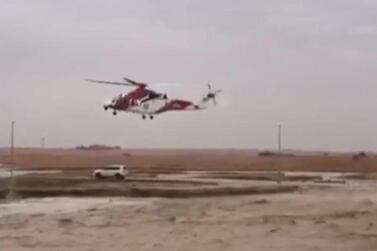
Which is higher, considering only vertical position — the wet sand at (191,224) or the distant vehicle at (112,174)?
the distant vehicle at (112,174)

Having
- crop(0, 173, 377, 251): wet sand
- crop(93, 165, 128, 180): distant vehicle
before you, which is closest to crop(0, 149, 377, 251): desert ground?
crop(0, 173, 377, 251): wet sand

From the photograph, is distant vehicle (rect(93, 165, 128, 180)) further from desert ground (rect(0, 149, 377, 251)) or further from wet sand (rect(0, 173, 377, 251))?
wet sand (rect(0, 173, 377, 251))

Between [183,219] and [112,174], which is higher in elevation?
[112,174]

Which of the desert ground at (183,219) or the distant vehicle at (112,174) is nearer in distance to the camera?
the desert ground at (183,219)

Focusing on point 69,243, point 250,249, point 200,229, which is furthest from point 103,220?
point 250,249

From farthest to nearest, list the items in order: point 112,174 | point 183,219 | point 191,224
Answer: point 112,174
point 183,219
point 191,224

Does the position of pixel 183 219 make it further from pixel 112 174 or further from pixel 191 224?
pixel 112 174

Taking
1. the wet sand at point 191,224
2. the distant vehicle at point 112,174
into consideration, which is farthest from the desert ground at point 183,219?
the distant vehicle at point 112,174

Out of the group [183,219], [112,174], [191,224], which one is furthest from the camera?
[112,174]

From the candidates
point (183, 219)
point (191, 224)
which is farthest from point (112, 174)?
point (191, 224)

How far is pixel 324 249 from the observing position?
29156 mm

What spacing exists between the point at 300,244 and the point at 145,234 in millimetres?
7062

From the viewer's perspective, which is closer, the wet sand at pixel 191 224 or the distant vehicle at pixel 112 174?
the wet sand at pixel 191 224

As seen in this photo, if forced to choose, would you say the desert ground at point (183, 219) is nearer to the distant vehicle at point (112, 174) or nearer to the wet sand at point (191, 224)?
the wet sand at point (191, 224)
